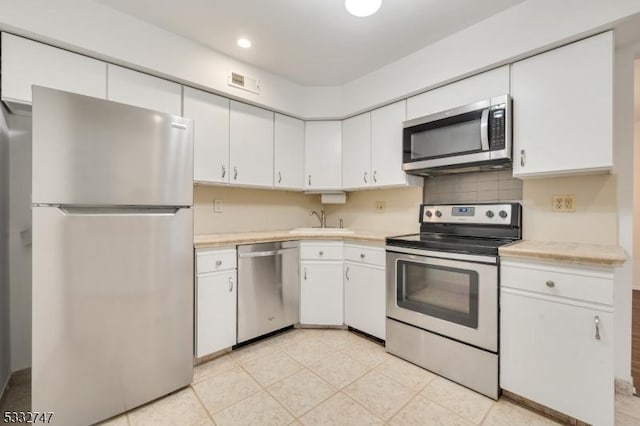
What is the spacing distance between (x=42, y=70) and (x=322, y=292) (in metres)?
Result: 2.46

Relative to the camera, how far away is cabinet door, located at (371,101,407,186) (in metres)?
2.49

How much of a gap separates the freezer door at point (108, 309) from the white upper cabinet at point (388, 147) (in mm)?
1697

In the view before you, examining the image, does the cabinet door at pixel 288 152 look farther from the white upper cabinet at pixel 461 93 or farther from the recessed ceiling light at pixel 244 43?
the white upper cabinet at pixel 461 93

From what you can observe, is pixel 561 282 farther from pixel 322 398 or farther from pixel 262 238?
pixel 262 238

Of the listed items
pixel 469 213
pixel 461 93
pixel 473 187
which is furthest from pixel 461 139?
pixel 469 213

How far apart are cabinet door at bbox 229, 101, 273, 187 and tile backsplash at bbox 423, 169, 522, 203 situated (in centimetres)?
153

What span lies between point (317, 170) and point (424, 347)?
6.28ft

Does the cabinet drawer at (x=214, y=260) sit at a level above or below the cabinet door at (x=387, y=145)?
below

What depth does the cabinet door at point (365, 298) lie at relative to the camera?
229cm

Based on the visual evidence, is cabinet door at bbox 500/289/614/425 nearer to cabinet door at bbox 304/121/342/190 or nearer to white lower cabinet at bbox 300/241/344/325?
white lower cabinet at bbox 300/241/344/325

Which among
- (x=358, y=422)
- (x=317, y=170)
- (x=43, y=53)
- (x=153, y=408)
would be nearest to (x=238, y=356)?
(x=153, y=408)

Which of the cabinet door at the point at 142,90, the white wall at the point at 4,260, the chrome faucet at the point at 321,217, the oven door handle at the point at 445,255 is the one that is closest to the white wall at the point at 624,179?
the oven door handle at the point at 445,255

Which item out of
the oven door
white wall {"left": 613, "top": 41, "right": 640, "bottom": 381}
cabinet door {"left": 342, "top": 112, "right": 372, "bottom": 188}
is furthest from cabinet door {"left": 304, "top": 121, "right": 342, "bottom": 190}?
white wall {"left": 613, "top": 41, "right": 640, "bottom": 381}

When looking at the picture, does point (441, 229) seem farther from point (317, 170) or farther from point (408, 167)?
point (317, 170)
